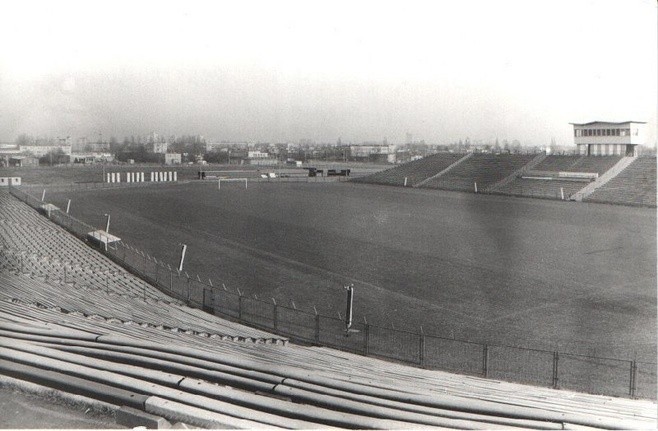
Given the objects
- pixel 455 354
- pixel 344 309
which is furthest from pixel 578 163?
pixel 455 354

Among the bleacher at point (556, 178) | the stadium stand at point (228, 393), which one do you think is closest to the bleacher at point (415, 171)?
the bleacher at point (556, 178)

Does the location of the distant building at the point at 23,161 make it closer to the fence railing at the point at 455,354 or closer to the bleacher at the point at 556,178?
the bleacher at the point at 556,178

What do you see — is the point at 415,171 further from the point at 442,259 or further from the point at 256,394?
the point at 256,394

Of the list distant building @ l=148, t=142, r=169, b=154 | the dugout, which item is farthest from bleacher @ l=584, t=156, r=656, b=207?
distant building @ l=148, t=142, r=169, b=154

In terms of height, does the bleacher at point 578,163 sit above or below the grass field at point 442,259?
above

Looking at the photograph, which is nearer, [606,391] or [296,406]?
[296,406]

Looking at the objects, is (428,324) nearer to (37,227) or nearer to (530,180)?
(37,227)

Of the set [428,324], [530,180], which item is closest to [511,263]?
[428,324]

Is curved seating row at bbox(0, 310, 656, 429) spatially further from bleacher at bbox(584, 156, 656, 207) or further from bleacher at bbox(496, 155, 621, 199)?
bleacher at bbox(496, 155, 621, 199)
